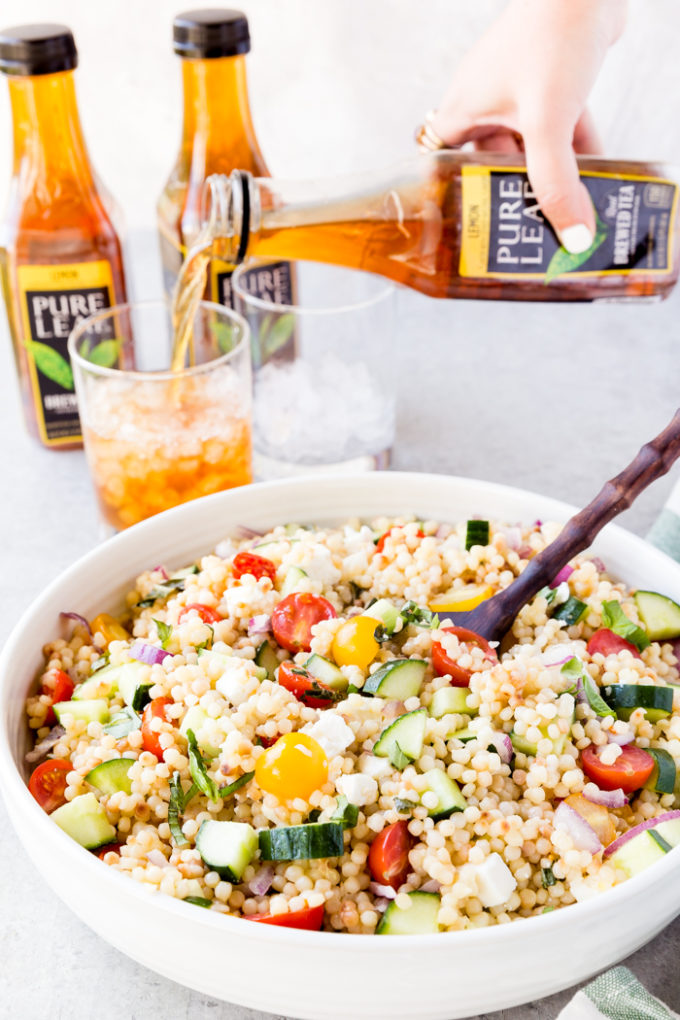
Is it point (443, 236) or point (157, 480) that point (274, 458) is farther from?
point (443, 236)

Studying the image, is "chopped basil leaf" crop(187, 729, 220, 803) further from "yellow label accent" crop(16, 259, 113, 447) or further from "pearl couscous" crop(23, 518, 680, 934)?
"yellow label accent" crop(16, 259, 113, 447)

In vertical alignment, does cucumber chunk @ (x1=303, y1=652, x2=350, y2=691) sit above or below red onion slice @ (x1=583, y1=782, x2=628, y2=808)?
above

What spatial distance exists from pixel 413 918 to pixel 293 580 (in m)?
0.40

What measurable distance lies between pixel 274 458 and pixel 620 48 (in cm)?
134

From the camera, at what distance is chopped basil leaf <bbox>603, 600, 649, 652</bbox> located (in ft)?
3.51

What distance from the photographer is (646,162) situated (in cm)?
144

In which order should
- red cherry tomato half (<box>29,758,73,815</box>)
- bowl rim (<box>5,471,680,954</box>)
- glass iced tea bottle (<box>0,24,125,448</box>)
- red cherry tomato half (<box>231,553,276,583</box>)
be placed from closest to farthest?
bowl rim (<box>5,471,680,954</box>)
red cherry tomato half (<box>29,758,73,815</box>)
red cherry tomato half (<box>231,553,276,583</box>)
glass iced tea bottle (<box>0,24,125,448</box>)

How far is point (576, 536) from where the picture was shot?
1066 mm

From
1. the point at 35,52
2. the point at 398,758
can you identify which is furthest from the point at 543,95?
the point at 398,758

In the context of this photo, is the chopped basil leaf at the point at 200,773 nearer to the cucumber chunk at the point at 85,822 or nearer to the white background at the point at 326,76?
the cucumber chunk at the point at 85,822

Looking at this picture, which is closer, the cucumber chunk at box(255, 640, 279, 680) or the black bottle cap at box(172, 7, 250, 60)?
the cucumber chunk at box(255, 640, 279, 680)

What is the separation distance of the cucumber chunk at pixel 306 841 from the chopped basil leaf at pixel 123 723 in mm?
202

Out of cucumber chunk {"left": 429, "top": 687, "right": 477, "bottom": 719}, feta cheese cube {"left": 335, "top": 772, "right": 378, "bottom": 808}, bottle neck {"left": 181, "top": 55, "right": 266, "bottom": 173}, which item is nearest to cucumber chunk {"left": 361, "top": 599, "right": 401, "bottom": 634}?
cucumber chunk {"left": 429, "top": 687, "right": 477, "bottom": 719}

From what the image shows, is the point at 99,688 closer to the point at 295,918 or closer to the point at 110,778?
the point at 110,778
